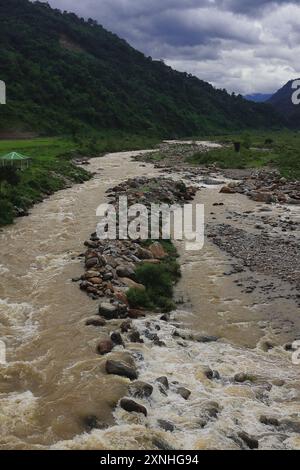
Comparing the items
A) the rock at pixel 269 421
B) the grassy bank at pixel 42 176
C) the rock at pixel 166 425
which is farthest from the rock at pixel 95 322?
the grassy bank at pixel 42 176

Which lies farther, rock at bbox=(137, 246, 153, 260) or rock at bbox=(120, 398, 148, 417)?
rock at bbox=(137, 246, 153, 260)

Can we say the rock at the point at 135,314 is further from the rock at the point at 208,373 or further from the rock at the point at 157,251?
the rock at the point at 157,251

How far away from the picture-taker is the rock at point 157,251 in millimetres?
20188

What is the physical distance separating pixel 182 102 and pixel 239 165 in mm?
101393

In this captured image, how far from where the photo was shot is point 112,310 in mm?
14164

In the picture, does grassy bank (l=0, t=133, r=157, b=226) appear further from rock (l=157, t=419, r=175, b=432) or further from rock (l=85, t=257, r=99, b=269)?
rock (l=157, t=419, r=175, b=432)

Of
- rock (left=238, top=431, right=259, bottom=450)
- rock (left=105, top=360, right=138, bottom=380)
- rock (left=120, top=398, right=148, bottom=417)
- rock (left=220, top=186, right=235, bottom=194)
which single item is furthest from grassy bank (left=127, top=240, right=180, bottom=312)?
rock (left=220, top=186, right=235, bottom=194)

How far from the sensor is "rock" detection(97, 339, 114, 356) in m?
12.1

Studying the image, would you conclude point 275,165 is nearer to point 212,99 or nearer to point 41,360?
point 41,360

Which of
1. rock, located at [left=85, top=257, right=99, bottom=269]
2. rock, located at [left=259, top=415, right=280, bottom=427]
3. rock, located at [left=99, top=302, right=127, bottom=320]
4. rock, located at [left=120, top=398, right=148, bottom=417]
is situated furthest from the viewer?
rock, located at [left=85, top=257, right=99, bottom=269]

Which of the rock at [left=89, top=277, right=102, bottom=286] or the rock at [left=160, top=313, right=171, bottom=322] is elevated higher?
the rock at [left=89, top=277, right=102, bottom=286]

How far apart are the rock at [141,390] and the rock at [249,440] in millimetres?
2145

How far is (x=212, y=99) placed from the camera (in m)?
169

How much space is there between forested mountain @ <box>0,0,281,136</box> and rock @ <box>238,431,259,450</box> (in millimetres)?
67784
